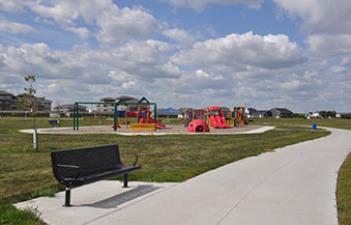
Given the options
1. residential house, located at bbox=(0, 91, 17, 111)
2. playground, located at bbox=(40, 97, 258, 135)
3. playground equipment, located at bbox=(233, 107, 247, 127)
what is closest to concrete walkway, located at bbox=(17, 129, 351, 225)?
playground, located at bbox=(40, 97, 258, 135)

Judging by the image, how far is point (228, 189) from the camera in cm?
803

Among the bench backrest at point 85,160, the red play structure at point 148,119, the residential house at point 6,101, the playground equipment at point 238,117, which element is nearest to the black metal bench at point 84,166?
the bench backrest at point 85,160

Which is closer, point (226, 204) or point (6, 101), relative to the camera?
point (226, 204)

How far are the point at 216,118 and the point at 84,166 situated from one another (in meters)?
36.6

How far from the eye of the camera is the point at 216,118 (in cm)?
4338

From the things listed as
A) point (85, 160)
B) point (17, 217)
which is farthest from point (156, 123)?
point (17, 217)

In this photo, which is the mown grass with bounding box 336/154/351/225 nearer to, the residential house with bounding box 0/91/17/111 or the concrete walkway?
the concrete walkway

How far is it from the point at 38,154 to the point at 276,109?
140m

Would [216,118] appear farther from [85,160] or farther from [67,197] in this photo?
[67,197]

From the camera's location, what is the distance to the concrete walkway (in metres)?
5.78

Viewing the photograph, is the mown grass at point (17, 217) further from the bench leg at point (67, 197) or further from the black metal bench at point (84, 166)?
the black metal bench at point (84, 166)

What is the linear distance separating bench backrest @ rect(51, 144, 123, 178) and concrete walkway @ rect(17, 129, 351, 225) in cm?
45

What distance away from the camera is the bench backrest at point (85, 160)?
260 inches

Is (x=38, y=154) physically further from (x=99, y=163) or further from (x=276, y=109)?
(x=276, y=109)
